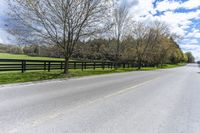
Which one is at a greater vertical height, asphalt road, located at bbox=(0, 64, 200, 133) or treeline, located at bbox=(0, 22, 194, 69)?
treeline, located at bbox=(0, 22, 194, 69)

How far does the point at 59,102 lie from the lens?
8.18m

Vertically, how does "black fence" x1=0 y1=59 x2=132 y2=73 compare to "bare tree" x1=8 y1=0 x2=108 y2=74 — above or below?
below

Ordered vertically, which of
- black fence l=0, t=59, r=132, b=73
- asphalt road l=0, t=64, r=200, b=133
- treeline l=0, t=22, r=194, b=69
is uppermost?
treeline l=0, t=22, r=194, b=69

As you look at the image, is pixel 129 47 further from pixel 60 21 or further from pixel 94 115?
pixel 94 115

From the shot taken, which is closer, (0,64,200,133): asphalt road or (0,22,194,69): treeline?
(0,64,200,133): asphalt road

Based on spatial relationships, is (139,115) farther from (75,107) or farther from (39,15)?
(39,15)

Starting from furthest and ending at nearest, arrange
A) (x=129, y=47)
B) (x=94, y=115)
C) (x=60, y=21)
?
(x=129, y=47) < (x=60, y=21) < (x=94, y=115)

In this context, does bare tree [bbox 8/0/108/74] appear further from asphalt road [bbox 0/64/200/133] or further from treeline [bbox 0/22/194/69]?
asphalt road [bbox 0/64/200/133]

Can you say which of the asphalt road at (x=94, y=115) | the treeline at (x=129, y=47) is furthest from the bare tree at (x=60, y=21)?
the asphalt road at (x=94, y=115)

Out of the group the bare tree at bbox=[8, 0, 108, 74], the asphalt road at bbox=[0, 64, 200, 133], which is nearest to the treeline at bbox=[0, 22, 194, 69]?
the bare tree at bbox=[8, 0, 108, 74]

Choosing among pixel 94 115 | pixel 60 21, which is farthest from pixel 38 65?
pixel 94 115

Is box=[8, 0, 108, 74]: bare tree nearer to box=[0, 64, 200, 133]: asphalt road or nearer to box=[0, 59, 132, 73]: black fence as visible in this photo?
box=[0, 59, 132, 73]: black fence

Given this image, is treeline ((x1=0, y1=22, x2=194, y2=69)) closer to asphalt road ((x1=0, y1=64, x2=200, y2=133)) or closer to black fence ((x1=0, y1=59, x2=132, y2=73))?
black fence ((x1=0, y1=59, x2=132, y2=73))

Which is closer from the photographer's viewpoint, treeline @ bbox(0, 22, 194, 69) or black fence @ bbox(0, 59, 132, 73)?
black fence @ bbox(0, 59, 132, 73)
